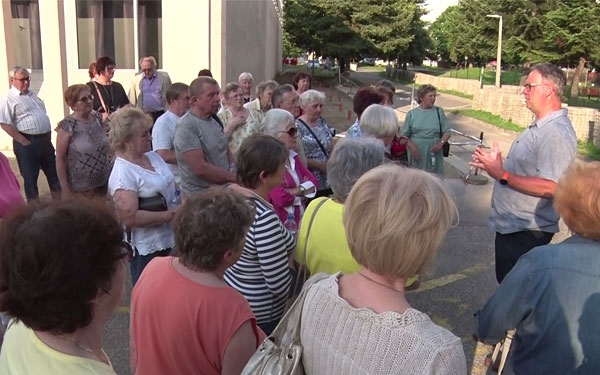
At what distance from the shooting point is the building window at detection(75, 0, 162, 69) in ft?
39.2

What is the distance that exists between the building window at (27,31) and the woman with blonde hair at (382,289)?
1334 centimetres

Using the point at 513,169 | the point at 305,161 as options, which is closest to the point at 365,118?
the point at 305,161

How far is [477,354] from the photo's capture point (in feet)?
12.9

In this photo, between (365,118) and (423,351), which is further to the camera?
(365,118)

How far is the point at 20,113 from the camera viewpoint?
6027 millimetres

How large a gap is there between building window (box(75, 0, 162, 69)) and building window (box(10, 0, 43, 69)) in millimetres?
1631

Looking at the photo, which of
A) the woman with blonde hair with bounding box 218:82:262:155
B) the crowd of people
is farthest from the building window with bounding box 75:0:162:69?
the crowd of people

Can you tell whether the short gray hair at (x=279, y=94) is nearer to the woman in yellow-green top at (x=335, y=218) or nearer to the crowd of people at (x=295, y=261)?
the crowd of people at (x=295, y=261)

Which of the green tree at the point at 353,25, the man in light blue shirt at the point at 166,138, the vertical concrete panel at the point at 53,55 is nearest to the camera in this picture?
the man in light blue shirt at the point at 166,138

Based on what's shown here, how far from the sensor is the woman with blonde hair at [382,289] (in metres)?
1.42

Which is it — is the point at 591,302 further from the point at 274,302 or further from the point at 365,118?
the point at 365,118

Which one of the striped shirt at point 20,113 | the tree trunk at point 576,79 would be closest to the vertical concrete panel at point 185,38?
the striped shirt at point 20,113

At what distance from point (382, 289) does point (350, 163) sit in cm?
102

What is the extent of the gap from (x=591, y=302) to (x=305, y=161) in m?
2.67
